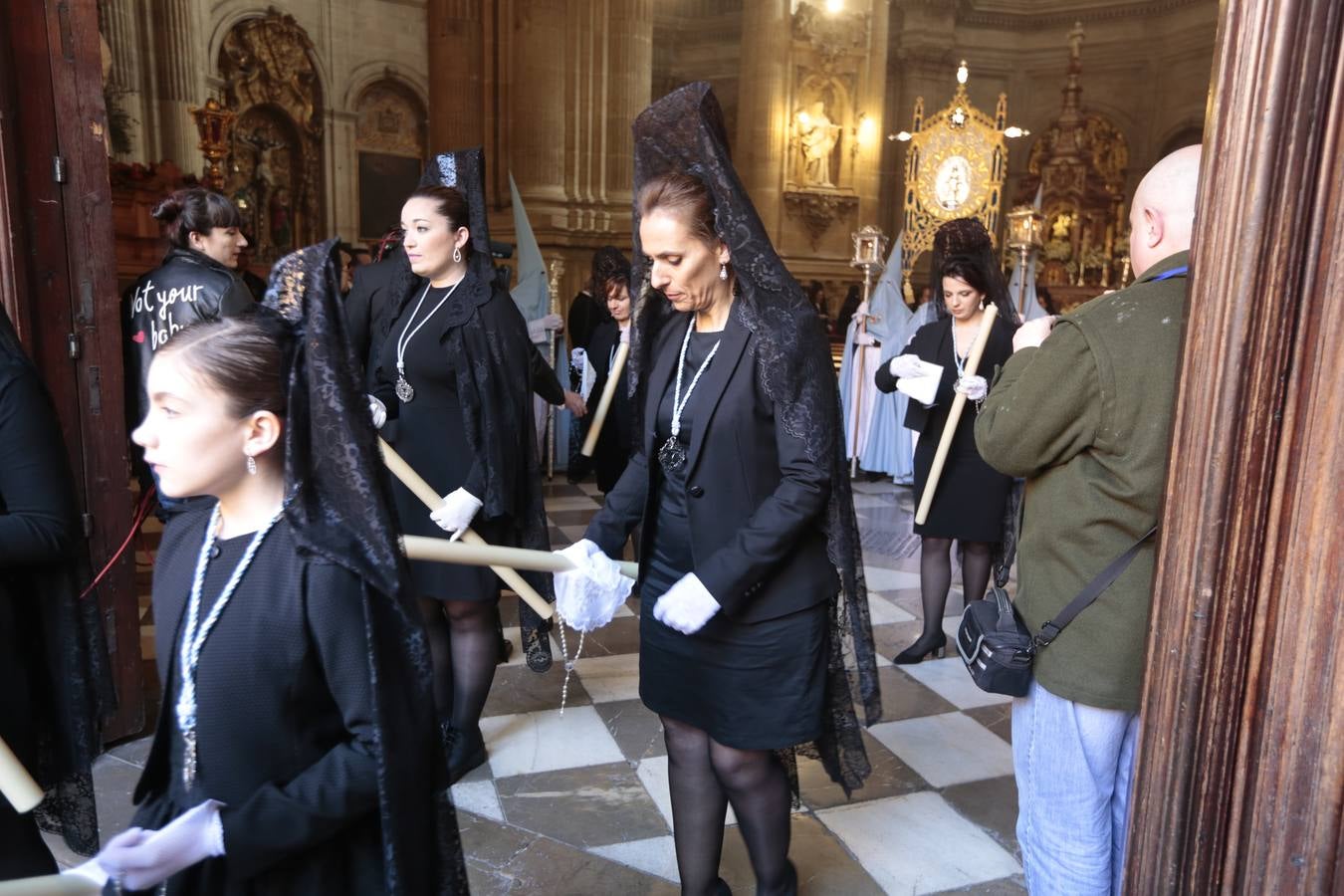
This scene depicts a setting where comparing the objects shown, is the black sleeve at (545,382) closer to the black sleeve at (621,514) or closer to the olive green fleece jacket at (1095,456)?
the black sleeve at (621,514)

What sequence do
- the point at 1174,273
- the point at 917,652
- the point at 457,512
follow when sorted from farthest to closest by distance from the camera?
the point at 917,652, the point at 457,512, the point at 1174,273

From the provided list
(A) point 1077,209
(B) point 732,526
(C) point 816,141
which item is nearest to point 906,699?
(B) point 732,526

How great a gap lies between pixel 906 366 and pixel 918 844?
1932 mm

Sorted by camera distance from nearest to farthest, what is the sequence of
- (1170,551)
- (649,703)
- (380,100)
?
(1170,551) → (649,703) → (380,100)

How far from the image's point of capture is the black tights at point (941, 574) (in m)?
3.83

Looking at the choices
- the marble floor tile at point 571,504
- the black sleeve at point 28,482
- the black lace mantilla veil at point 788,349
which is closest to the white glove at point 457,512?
the black lace mantilla veil at point 788,349

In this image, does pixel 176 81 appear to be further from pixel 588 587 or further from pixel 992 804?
pixel 992 804

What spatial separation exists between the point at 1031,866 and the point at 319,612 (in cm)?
143

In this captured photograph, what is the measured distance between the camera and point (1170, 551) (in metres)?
1.10

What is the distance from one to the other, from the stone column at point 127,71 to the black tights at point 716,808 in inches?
506

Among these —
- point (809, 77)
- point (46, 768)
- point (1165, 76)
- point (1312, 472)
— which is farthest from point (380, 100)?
point (1312, 472)

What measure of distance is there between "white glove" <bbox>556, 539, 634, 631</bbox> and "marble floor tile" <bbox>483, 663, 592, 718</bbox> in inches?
57.8

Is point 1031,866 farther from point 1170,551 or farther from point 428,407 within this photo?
point 428,407

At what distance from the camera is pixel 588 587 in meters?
2.03
